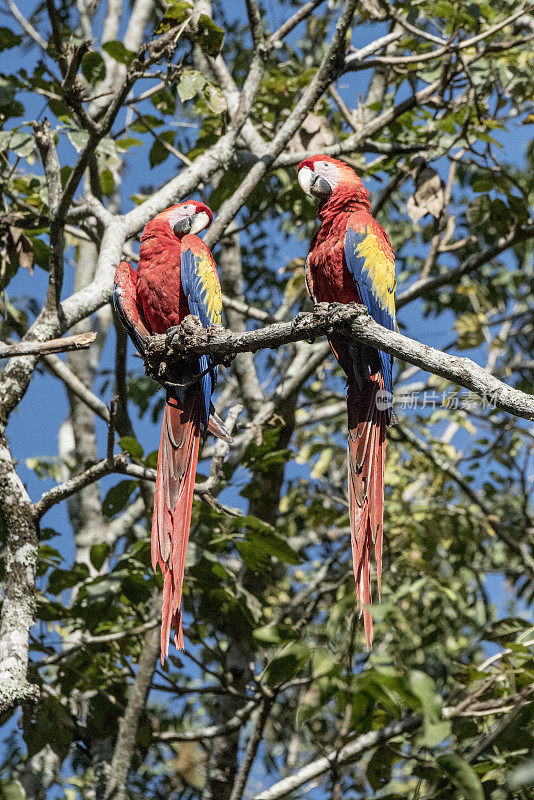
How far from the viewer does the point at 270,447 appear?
9.73 feet

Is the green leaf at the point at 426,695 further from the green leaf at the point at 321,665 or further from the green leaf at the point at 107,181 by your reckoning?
the green leaf at the point at 107,181

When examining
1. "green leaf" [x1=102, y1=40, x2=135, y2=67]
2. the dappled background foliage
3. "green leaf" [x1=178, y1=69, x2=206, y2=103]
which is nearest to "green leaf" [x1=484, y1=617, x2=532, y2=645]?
the dappled background foliage

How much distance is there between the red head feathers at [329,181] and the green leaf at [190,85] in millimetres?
511

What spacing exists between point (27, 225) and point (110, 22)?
9.85 feet

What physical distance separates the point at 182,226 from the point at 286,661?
A: 1.57 m

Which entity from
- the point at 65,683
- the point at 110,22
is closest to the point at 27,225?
the point at 65,683

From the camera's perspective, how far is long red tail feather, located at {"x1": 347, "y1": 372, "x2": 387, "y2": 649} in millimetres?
2246

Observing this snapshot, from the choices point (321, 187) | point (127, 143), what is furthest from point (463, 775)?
point (127, 143)

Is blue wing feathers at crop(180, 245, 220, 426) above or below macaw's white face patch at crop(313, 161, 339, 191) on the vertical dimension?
below

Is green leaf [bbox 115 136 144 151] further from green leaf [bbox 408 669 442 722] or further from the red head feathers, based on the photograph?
green leaf [bbox 408 669 442 722]

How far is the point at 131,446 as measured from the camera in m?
2.63

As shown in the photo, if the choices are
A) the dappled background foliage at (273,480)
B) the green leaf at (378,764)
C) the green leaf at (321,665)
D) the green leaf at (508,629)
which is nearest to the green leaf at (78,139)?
the dappled background foliage at (273,480)

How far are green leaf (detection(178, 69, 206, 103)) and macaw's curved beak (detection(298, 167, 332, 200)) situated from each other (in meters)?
0.52

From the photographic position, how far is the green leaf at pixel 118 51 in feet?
10.7
